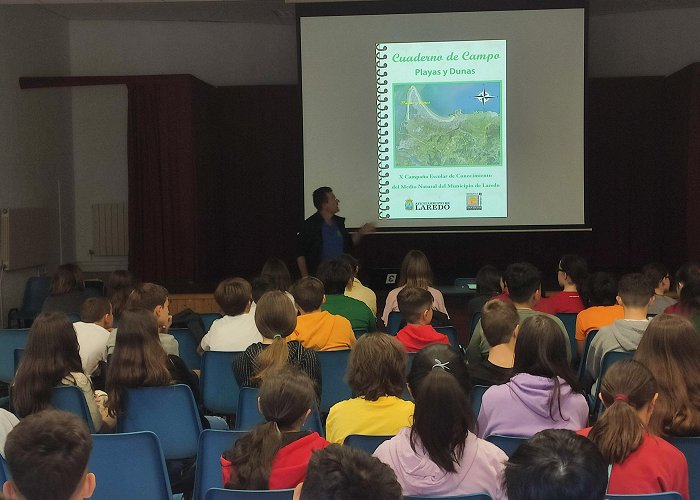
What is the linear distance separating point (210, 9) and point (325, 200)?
2.79 metres

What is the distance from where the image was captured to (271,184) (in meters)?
9.59

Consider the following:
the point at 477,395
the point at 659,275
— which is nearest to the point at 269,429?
the point at 477,395

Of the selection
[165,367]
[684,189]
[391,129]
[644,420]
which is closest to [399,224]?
[391,129]

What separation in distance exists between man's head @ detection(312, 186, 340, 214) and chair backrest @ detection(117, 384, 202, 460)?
4218mm

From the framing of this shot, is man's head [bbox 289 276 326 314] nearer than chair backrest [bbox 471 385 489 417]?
No

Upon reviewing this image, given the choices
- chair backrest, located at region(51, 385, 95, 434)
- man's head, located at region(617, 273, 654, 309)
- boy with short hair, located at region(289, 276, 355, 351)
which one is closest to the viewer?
chair backrest, located at region(51, 385, 95, 434)

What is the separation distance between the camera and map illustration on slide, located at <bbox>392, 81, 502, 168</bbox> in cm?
786

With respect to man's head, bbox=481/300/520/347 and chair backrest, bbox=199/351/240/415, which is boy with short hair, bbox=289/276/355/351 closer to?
chair backrest, bbox=199/351/240/415

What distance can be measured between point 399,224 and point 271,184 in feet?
7.06

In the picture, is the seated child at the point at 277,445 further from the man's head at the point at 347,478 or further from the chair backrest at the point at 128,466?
the man's head at the point at 347,478

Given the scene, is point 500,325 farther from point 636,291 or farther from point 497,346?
point 636,291

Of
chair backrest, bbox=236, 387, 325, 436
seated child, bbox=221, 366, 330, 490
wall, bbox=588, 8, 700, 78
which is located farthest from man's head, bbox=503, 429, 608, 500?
wall, bbox=588, 8, 700, 78

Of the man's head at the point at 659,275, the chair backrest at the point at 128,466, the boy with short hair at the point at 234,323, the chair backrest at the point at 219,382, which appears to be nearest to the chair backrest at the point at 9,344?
the boy with short hair at the point at 234,323

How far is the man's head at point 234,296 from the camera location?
14.3ft
